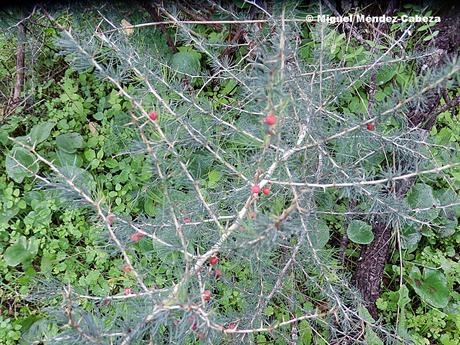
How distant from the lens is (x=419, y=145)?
1889mm

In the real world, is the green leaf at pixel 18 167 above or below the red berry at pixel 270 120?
below

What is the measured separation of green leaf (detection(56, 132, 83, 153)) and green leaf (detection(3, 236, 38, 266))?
44cm

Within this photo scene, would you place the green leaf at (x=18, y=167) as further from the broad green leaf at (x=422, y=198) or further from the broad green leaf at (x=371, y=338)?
the broad green leaf at (x=422, y=198)

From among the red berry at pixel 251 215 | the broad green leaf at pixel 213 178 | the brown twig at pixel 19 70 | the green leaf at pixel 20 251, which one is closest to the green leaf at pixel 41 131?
the brown twig at pixel 19 70

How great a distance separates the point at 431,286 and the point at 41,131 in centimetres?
183

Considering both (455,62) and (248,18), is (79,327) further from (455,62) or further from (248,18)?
(248,18)

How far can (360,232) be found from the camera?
2.13 m

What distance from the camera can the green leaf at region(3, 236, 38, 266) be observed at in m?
2.11

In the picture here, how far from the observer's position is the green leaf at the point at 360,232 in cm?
211

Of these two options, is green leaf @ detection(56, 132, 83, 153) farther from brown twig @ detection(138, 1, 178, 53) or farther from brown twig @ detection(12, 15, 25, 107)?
brown twig @ detection(138, 1, 178, 53)

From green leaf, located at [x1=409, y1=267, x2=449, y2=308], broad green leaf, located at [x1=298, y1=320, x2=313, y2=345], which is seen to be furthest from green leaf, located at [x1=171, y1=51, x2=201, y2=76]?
green leaf, located at [x1=409, y1=267, x2=449, y2=308]

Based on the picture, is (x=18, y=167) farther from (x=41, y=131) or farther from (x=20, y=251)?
(x=20, y=251)

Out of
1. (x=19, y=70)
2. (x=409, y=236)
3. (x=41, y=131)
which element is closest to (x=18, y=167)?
(x=41, y=131)

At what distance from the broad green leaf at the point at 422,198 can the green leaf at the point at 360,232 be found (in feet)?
0.70
